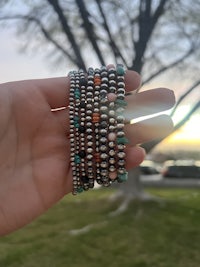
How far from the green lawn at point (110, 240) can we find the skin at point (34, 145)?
2.55m

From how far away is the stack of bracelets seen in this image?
1.05 m

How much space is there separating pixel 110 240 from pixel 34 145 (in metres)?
3.25

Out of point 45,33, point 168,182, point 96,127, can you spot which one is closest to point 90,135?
point 96,127

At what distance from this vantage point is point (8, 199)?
113 cm

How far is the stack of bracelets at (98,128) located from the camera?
1.05 meters

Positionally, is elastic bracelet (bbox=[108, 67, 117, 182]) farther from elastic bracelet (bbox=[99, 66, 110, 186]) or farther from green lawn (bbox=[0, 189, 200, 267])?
green lawn (bbox=[0, 189, 200, 267])

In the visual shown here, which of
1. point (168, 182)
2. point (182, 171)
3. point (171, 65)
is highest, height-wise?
point (171, 65)

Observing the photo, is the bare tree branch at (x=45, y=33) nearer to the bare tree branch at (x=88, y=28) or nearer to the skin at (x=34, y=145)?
the bare tree branch at (x=88, y=28)

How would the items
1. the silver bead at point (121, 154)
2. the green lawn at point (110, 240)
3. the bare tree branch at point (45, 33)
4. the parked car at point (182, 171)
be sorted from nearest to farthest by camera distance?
the silver bead at point (121, 154) < the green lawn at point (110, 240) < the bare tree branch at point (45, 33) < the parked car at point (182, 171)

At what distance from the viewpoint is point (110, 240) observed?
425 centimetres

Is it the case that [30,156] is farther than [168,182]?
No

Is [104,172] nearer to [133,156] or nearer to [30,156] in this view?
[133,156]

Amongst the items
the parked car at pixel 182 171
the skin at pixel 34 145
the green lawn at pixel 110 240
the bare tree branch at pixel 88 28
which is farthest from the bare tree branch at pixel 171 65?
the parked car at pixel 182 171

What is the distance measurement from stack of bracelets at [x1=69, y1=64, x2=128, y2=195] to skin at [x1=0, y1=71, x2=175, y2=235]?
0.16 feet
